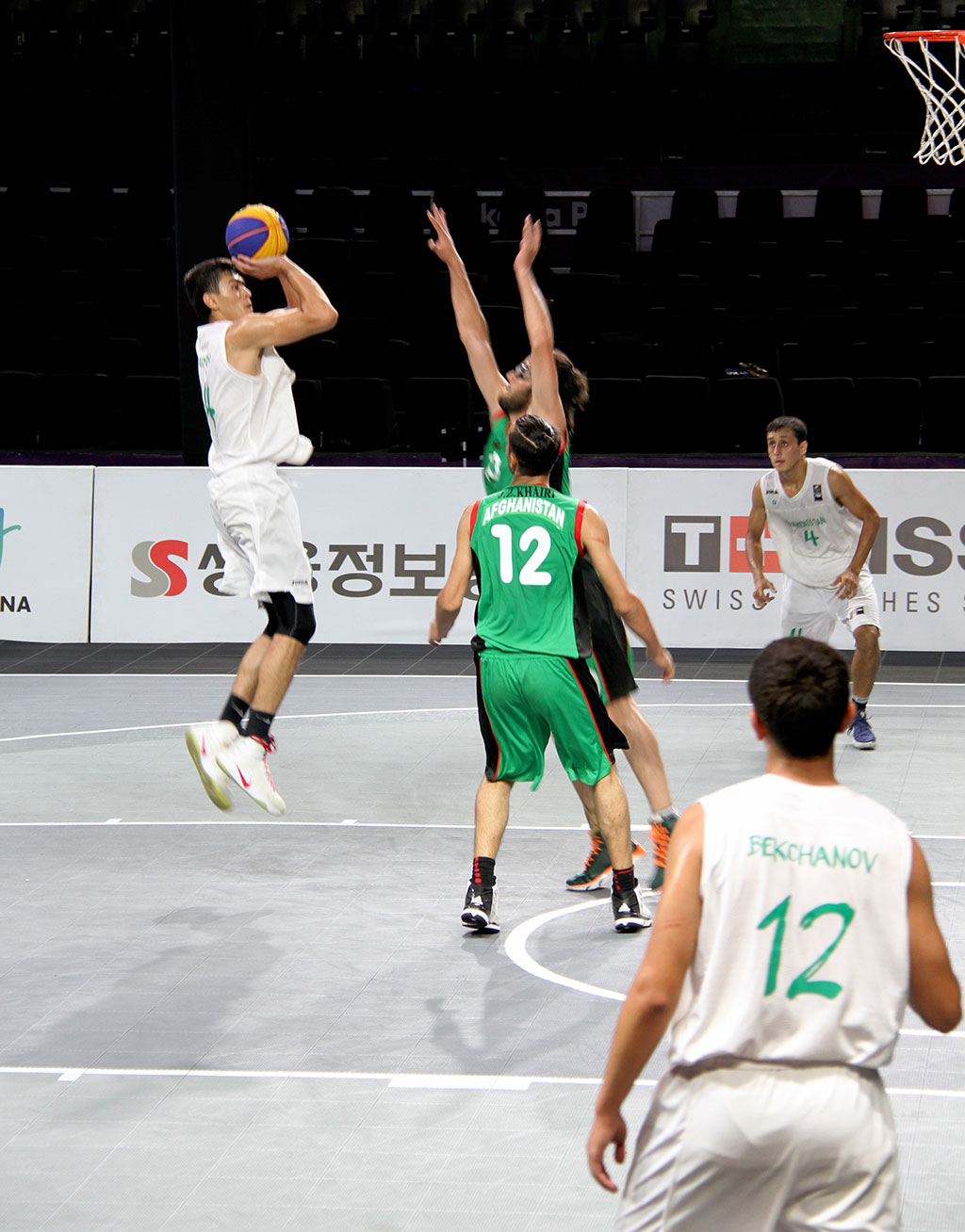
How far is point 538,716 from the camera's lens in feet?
20.5

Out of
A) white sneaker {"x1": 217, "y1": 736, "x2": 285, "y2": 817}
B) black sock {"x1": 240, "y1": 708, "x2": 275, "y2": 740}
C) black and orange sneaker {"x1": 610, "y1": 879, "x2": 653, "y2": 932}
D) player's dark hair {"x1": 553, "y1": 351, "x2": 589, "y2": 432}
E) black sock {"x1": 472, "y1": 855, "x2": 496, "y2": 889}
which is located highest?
player's dark hair {"x1": 553, "y1": 351, "x2": 589, "y2": 432}

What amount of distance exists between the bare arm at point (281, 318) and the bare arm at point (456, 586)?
140 cm

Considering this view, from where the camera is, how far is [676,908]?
9.12 ft

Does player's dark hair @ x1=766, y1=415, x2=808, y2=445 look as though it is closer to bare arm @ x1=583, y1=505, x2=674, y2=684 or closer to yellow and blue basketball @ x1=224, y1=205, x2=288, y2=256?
yellow and blue basketball @ x1=224, y1=205, x2=288, y2=256

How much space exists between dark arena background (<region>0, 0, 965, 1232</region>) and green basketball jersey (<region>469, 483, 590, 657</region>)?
3.90 ft

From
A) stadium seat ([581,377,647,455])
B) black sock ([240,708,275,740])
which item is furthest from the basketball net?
black sock ([240,708,275,740])

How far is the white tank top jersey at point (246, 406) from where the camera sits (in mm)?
7461

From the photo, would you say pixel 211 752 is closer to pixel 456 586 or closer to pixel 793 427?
pixel 456 586

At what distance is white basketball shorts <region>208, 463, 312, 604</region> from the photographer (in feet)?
24.9

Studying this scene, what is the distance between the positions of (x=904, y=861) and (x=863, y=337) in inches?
574

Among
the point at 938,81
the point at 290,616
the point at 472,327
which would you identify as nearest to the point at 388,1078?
the point at 290,616

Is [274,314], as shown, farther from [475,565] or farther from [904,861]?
[904,861]

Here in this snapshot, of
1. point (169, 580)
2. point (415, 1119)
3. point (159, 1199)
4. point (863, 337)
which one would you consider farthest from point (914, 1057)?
point (863, 337)

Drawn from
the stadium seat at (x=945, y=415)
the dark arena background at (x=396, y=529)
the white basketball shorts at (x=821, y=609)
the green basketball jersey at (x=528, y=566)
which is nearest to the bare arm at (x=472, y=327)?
the green basketball jersey at (x=528, y=566)
